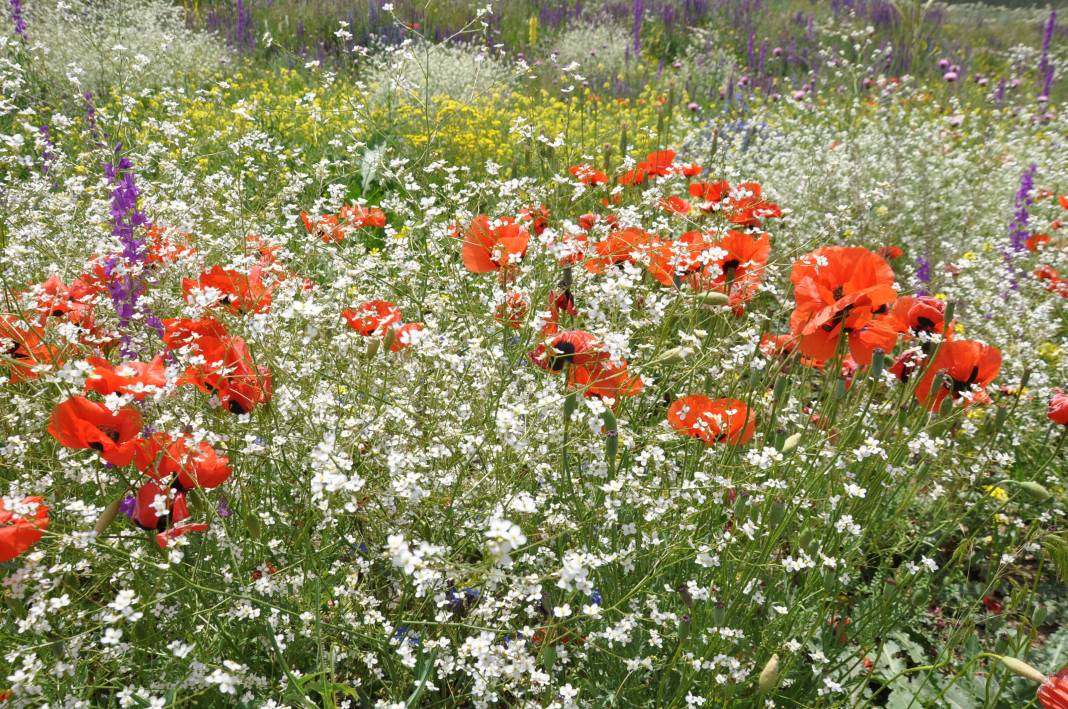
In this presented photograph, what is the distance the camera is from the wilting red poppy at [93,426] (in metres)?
1.33

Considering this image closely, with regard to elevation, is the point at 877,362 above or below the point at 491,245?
below

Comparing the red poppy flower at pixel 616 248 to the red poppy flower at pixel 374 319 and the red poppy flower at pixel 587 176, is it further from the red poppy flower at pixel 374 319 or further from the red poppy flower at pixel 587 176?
the red poppy flower at pixel 587 176

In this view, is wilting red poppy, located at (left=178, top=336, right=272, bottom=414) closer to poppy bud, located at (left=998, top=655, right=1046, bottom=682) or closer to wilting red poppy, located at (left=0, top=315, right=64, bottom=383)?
wilting red poppy, located at (left=0, top=315, right=64, bottom=383)

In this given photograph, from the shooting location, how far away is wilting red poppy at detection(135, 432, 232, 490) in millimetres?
1417

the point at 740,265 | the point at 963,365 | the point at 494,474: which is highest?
the point at 740,265

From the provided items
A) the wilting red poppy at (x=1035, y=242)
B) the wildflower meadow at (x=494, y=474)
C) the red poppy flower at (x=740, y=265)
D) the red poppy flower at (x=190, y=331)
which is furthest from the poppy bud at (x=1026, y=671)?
the wilting red poppy at (x=1035, y=242)

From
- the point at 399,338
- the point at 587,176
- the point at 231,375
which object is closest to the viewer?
the point at 231,375

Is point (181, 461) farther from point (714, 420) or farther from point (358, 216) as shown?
point (358, 216)

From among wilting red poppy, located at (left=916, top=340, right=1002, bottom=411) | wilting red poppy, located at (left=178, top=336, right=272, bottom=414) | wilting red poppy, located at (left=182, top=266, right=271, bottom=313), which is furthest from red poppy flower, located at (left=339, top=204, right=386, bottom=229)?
wilting red poppy, located at (left=916, top=340, right=1002, bottom=411)

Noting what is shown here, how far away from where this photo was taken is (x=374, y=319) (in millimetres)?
1869

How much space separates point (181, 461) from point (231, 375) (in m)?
0.25

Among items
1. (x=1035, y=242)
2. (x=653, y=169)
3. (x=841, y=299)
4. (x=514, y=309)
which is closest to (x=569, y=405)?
(x=514, y=309)

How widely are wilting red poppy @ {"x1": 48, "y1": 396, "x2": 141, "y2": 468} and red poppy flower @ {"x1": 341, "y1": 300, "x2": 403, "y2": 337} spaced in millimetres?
521

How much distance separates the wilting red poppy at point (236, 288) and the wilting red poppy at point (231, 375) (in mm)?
167
